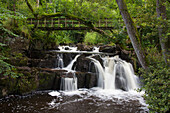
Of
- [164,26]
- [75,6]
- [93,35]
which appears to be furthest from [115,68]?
[93,35]

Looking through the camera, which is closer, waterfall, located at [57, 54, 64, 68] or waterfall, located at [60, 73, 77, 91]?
waterfall, located at [60, 73, 77, 91]

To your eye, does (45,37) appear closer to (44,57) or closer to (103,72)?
(44,57)

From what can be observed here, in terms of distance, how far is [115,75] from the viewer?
1034 centimetres

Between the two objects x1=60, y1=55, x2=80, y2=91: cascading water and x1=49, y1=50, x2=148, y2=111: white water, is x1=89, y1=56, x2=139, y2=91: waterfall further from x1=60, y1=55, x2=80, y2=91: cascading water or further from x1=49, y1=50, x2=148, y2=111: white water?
x1=60, y1=55, x2=80, y2=91: cascading water

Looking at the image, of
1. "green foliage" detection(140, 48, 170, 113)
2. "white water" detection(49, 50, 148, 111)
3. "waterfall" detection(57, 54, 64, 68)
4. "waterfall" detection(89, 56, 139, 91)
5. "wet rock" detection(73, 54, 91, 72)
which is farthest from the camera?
"waterfall" detection(57, 54, 64, 68)

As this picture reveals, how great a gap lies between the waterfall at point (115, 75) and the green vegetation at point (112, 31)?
2.05 metres

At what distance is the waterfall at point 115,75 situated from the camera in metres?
9.76

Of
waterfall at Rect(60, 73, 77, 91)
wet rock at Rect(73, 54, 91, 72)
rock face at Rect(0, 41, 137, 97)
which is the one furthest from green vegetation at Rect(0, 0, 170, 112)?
waterfall at Rect(60, 73, 77, 91)

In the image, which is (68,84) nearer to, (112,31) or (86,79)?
(86,79)

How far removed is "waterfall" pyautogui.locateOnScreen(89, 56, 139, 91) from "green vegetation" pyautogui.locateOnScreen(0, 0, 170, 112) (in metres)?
2.05

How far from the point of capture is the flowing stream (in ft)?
19.4

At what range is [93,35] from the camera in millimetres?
25047

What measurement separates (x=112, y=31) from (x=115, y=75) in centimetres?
398

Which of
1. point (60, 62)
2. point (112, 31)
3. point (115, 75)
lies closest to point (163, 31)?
point (115, 75)
